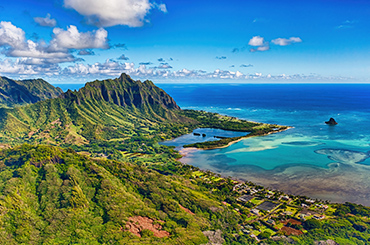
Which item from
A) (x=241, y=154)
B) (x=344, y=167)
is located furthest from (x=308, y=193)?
(x=241, y=154)

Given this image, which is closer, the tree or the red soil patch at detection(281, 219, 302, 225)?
the tree

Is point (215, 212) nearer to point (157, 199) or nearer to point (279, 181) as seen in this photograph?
point (157, 199)

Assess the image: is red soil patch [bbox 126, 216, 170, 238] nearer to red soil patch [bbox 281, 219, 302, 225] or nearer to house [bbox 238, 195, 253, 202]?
house [bbox 238, 195, 253, 202]

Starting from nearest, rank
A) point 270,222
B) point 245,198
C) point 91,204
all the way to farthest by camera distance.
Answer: point 91,204 → point 270,222 → point 245,198

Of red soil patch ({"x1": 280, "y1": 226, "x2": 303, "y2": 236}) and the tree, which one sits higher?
the tree

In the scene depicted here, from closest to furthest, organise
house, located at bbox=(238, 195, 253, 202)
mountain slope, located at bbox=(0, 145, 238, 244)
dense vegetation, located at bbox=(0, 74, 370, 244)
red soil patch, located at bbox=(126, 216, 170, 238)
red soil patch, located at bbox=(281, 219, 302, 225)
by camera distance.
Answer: mountain slope, located at bbox=(0, 145, 238, 244), dense vegetation, located at bbox=(0, 74, 370, 244), red soil patch, located at bbox=(126, 216, 170, 238), red soil patch, located at bbox=(281, 219, 302, 225), house, located at bbox=(238, 195, 253, 202)

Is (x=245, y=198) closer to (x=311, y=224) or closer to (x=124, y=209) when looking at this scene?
(x=311, y=224)

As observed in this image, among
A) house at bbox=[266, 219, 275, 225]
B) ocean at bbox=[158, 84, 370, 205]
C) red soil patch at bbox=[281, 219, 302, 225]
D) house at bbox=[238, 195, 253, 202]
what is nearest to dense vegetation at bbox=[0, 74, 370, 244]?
house at bbox=[266, 219, 275, 225]

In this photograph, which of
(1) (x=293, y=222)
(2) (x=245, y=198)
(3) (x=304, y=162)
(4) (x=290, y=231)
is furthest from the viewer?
(3) (x=304, y=162)

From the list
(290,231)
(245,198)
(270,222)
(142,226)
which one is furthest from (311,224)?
(142,226)
